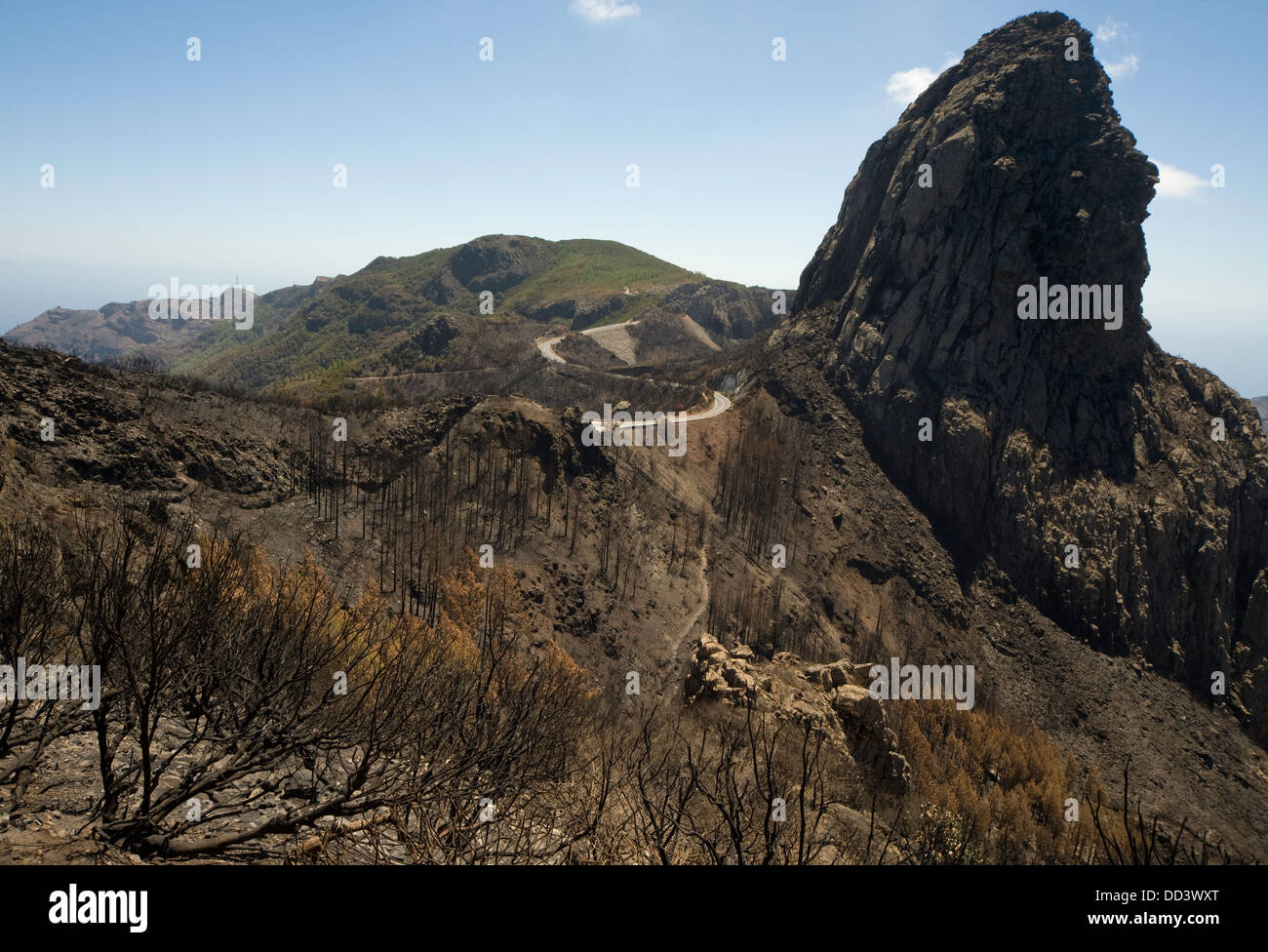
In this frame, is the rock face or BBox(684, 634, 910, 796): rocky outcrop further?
the rock face

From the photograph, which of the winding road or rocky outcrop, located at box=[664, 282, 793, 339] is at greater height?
rocky outcrop, located at box=[664, 282, 793, 339]

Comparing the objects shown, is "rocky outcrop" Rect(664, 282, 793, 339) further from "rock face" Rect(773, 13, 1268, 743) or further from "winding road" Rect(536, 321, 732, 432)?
"rock face" Rect(773, 13, 1268, 743)

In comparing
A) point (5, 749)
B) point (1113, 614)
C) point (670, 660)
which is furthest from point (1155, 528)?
point (5, 749)

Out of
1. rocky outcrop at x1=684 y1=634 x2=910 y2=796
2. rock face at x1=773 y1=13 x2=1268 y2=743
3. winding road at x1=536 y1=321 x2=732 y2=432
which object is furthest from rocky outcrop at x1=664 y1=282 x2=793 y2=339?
rocky outcrop at x1=684 y1=634 x2=910 y2=796

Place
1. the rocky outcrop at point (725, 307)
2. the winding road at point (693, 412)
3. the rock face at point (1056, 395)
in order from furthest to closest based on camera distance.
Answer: the rocky outcrop at point (725, 307), the winding road at point (693, 412), the rock face at point (1056, 395)

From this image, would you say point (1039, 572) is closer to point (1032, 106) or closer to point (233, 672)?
point (1032, 106)

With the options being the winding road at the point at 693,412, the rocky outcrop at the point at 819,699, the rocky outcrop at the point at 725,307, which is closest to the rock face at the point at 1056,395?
the winding road at the point at 693,412

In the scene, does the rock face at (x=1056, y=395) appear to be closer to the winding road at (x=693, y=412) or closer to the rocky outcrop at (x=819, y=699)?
the winding road at (x=693, y=412)
